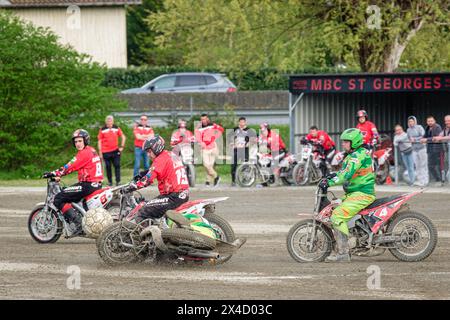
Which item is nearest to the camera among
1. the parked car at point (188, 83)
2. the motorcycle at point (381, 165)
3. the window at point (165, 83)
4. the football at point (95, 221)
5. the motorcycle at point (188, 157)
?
the football at point (95, 221)

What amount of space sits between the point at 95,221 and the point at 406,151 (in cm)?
1255

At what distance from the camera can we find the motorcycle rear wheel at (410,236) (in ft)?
47.6

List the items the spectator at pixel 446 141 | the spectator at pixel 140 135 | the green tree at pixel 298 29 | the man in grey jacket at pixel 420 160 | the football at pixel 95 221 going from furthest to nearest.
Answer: the green tree at pixel 298 29 → the spectator at pixel 140 135 → the man in grey jacket at pixel 420 160 → the spectator at pixel 446 141 → the football at pixel 95 221

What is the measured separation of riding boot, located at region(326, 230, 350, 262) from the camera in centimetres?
1466

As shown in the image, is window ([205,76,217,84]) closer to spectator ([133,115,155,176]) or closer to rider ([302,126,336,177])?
spectator ([133,115,155,176])

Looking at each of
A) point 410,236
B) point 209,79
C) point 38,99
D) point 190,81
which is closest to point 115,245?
point 410,236

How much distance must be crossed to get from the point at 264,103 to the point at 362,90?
1065 centimetres

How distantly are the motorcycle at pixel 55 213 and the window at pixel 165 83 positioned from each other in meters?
25.3

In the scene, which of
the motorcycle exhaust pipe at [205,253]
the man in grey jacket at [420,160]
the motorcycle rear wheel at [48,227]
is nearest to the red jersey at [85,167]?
the motorcycle rear wheel at [48,227]

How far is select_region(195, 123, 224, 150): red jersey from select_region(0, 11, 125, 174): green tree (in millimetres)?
4049

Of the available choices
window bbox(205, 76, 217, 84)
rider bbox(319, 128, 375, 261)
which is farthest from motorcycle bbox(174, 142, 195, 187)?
window bbox(205, 76, 217, 84)

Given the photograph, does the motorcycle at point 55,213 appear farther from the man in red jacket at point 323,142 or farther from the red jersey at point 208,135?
the man in red jacket at point 323,142
